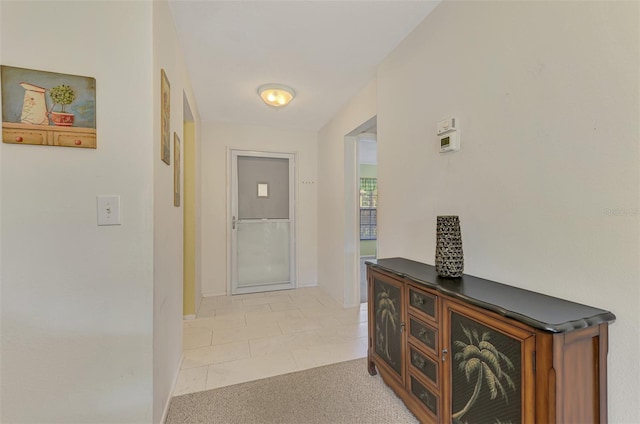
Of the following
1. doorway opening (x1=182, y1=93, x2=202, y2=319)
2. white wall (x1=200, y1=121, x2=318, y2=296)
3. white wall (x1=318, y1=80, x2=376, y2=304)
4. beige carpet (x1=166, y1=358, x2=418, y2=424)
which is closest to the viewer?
beige carpet (x1=166, y1=358, x2=418, y2=424)

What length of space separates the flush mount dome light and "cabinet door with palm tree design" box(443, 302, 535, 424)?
2.40m

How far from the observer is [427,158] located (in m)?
1.80

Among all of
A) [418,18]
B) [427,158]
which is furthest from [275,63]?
[427,158]

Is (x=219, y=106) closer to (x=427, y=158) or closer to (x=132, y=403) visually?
(x=427, y=158)

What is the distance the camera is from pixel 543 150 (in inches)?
44.1

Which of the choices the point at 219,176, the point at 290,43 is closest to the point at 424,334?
the point at 290,43

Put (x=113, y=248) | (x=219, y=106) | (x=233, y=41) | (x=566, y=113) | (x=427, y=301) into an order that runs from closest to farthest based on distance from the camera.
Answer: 1. (x=566, y=113)
2. (x=113, y=248)
3. (x=427, y=301)
4. (x=233, y=41)
5. (x=219, y=106)

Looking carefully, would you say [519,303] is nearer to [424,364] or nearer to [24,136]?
[424,364]

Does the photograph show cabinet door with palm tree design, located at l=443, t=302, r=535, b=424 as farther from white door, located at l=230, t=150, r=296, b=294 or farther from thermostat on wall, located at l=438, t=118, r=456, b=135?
white door, located at l=230, t=150, r=296, b=294

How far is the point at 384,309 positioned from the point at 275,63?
217cm

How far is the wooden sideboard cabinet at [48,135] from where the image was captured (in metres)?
1.12

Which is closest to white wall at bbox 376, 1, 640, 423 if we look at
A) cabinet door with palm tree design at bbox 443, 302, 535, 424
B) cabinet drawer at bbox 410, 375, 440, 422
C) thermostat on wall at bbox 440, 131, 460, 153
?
thermostat on wall at bbox 440, 131, 460, 153

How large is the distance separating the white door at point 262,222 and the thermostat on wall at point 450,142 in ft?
9.01

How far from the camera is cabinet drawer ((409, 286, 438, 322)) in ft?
4.25
